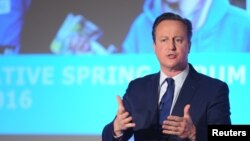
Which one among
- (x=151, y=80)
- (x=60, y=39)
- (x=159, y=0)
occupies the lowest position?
(x=151, y=80)

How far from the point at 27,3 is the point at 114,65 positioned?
2.07ft

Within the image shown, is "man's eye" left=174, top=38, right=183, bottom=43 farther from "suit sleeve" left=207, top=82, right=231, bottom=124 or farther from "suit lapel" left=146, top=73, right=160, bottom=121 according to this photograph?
"suit sleeve" left=207, top=82, right=231, bottom=124

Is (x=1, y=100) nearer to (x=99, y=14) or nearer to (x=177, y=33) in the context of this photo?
(x=99, y=14)

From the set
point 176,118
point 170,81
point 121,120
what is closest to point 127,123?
point 121,120

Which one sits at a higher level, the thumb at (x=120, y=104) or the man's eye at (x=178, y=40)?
the man's eye at (x=178, y=40)

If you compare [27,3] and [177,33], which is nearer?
[177,33]

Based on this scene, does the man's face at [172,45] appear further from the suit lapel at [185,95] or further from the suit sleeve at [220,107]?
the suit sleeve at [220,107]

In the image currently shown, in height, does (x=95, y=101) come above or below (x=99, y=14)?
below

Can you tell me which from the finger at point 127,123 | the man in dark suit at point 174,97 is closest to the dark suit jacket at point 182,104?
the man in dark suit at point 174,97

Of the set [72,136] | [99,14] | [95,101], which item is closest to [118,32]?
[99,14]

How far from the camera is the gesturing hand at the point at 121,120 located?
10.2 ft

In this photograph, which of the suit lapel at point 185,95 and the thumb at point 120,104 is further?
the suit lapel at point 185,95

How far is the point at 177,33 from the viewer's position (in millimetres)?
3305

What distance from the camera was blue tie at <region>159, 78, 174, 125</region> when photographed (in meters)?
3.31
